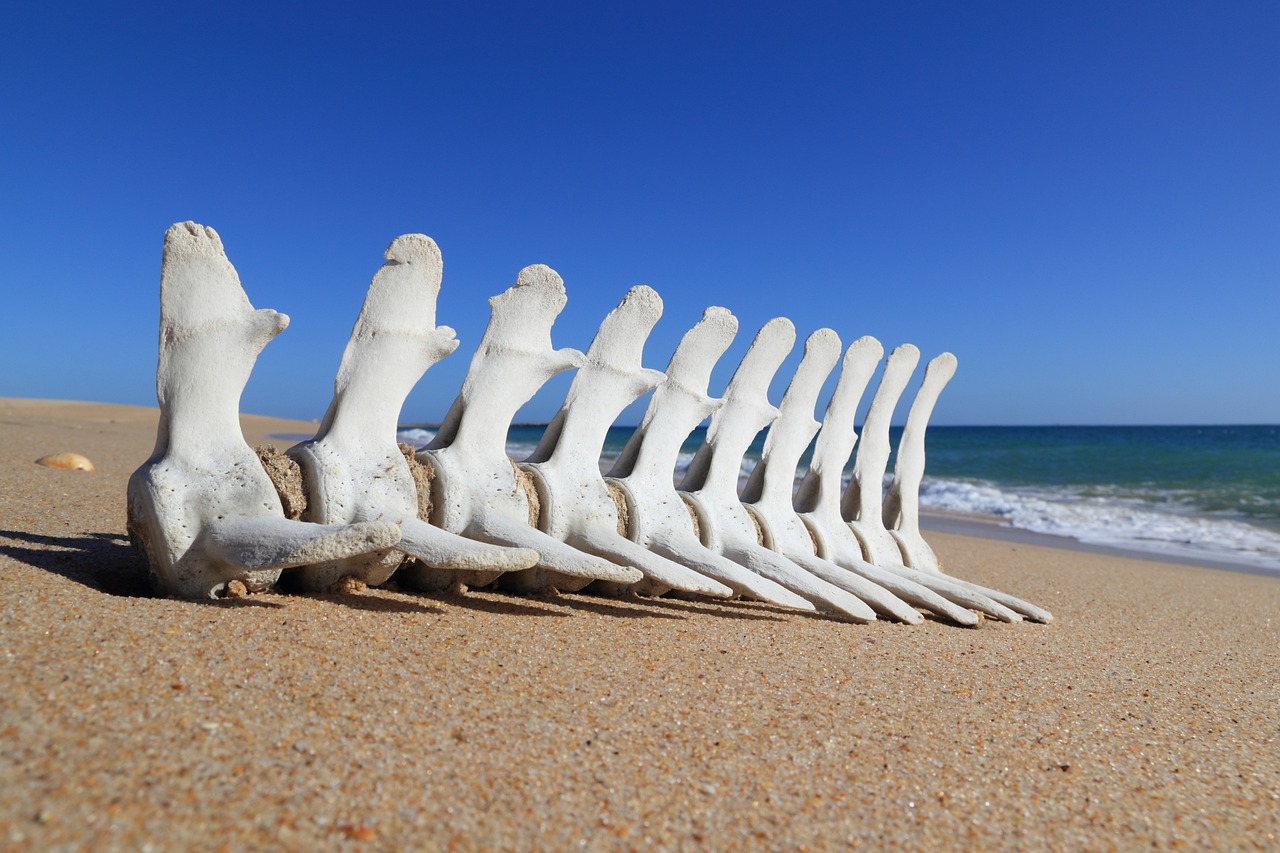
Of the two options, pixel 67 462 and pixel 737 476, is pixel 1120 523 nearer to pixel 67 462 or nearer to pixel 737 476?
pixel 737 476

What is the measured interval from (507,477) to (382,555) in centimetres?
52

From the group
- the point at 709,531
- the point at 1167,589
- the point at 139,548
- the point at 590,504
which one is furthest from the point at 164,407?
the point at 1167,589

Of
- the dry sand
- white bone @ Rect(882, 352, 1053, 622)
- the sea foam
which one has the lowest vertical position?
the sea foam

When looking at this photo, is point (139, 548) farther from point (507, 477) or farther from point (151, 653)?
point (507, 477)

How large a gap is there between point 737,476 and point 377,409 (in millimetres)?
1443

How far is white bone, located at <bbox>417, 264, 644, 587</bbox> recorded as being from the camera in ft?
8.20

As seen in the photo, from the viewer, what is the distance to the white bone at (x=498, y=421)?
2.50 meters

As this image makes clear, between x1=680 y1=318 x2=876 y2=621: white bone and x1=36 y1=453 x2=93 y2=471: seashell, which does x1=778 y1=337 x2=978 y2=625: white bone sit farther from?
x1=36 y1=453 x2=93 y2=471: seashell

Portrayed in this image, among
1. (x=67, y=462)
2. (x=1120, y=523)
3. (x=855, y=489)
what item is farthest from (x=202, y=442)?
(x=1120, y=523)


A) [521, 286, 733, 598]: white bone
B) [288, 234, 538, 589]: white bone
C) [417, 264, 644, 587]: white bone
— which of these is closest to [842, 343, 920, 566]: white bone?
[521, 286, 733, 598]: white bone

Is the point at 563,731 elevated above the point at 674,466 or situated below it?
below

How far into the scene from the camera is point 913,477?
4.20 meters

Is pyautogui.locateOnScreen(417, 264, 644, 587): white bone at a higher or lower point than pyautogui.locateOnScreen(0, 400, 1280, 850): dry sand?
higher

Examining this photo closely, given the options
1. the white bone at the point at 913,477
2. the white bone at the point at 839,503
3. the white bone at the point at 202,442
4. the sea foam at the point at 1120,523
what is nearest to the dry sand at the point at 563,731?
the white bone at the point at 202,442
